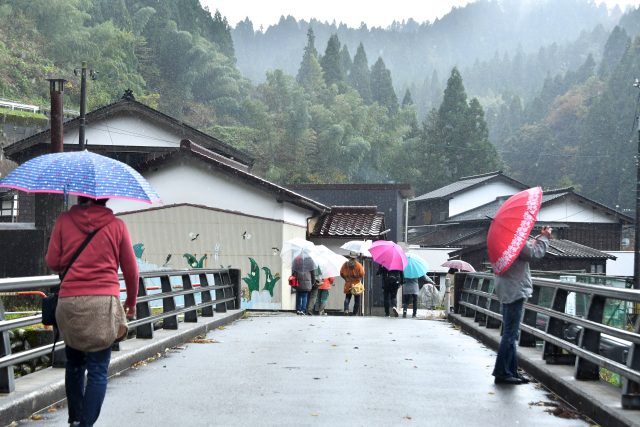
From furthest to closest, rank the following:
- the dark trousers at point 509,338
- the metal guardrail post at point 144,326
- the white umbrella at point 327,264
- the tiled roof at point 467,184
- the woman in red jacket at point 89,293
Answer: the tiled roof at point 467,184 → the white umbrella at point 327,264 → the metal guardrail post at point 144,326 → the dark trousers at point 509,338 → the woman in red jacket at point 89,293

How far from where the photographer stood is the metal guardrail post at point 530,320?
10.9 metres

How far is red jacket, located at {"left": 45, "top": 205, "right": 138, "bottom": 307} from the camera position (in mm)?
5773

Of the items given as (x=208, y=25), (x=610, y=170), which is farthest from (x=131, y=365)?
(x=208, y=25)

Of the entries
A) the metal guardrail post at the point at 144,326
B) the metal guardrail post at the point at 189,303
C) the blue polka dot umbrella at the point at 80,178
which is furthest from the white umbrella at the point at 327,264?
the blue polka dot umbrella at the point at 80,178

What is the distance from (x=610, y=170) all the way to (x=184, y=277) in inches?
3538

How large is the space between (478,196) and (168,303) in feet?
178

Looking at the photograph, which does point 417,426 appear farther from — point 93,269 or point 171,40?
point 171,40

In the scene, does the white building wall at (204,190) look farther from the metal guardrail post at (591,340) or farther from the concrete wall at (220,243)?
the metal guardrail post at (591,340)

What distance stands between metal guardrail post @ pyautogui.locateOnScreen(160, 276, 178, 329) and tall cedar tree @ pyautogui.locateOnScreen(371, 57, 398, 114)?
129749mm

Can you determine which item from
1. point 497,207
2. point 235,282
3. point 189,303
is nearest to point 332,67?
point 497,207

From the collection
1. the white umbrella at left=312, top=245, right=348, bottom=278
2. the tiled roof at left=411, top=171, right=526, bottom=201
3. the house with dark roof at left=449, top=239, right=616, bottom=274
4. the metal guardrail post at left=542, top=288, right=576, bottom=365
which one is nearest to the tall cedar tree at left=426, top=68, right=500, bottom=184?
the tiled roof at left=411, top=171, right=526, bottom=201

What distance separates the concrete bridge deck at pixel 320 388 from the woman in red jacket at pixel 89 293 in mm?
1069

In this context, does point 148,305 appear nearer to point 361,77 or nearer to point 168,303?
point 168,303

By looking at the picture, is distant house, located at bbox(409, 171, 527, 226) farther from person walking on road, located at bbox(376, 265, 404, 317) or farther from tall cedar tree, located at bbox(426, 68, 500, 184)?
person walking on road, located at bbox(376, 265, 404, 317)
